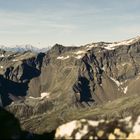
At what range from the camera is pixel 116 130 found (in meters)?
198

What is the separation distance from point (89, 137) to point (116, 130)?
13.3 metres

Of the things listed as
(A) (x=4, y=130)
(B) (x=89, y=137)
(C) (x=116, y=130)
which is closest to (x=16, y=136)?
(A) (x=4, y=130)

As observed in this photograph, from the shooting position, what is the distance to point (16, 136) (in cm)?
19938

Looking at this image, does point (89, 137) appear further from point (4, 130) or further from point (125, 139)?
point (4, 130)

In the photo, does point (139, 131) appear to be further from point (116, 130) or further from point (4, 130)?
point (4, 130)

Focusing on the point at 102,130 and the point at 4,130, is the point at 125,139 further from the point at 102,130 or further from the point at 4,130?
the point at 4,130

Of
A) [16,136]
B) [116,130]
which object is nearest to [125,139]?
[116,130]

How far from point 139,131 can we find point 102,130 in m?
17.4

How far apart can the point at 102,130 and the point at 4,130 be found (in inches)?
1820

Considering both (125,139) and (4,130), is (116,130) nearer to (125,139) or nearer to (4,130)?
(125,139)

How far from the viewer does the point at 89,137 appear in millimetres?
197000

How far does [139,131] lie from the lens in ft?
646

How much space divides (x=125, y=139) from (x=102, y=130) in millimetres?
11773

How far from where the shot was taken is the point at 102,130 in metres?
199
